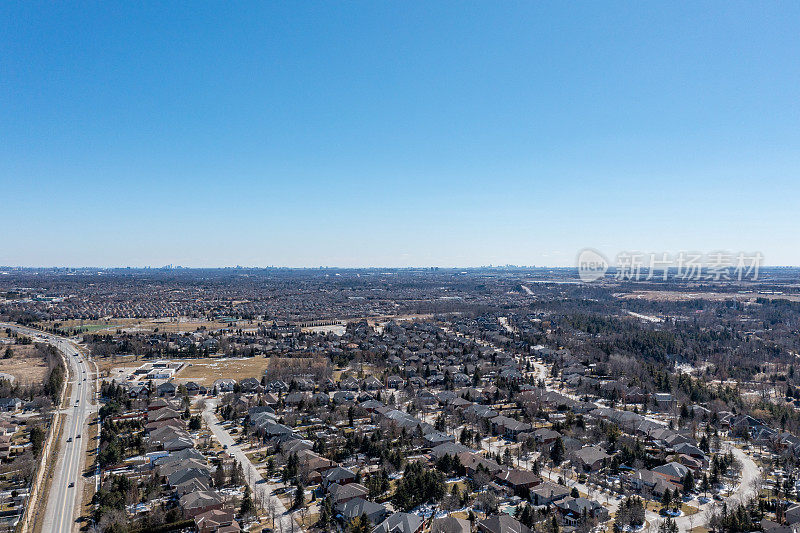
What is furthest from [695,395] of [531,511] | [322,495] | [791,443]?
[322,495]

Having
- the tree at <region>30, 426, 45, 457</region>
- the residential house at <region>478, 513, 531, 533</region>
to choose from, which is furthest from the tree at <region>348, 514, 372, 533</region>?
the tree at <region>30, 426, 45, 457</region>

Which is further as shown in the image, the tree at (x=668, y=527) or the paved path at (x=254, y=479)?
the paved path at (x=254, y=479)

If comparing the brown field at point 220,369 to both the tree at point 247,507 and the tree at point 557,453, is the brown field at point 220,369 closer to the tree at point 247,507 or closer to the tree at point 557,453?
the tree at point 247,507

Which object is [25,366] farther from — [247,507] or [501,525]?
[501,525]

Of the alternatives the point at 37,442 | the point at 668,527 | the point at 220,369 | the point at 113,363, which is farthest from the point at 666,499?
the point at 113,363

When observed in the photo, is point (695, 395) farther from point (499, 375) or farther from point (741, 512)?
point (741, 512)

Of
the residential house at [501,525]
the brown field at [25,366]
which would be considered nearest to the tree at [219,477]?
the residential house at [501,525]
